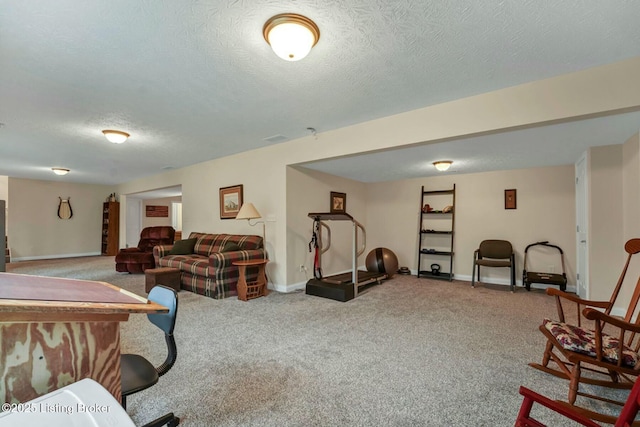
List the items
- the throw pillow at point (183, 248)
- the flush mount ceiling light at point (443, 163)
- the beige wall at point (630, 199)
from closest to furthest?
the beige wall at point (630, 199) → the flush mount ceiling light at point (443, 163) → the throw pillow at point (183, 248)

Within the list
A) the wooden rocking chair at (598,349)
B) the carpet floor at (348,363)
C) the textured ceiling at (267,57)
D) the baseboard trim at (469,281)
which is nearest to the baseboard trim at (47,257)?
the textured ceiling at (267,57)

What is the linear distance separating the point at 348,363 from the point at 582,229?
13.2 feet

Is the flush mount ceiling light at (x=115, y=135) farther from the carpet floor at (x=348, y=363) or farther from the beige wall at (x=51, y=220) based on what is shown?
the beige wall at (x=51, y=220)

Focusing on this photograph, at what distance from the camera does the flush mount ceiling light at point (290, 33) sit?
1.75 m

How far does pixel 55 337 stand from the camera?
93 cm

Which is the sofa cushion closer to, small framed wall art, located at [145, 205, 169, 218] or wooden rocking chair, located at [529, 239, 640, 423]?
wooden rocking chair, located at [529, 239, 640, 423]

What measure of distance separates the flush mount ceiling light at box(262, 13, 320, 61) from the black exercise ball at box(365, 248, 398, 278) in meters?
4.36

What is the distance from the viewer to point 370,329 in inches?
118

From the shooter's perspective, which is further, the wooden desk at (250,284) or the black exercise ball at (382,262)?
the black exercise ball at (382,262)

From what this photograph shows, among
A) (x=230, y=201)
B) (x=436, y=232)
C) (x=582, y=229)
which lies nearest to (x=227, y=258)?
(x=230, y=201)

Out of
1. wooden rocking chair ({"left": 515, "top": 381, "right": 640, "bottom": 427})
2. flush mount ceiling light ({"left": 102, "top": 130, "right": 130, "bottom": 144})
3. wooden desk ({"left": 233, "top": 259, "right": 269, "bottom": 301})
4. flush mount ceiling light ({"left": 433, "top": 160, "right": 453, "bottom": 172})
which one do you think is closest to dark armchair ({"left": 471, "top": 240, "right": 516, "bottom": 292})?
flush mount ceiling light ({"left": 433, "top": 160, "right": 453, "bottom": 172})

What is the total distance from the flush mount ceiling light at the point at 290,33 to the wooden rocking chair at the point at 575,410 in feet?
6.92

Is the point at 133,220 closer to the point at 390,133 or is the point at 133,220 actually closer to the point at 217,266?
the point at 217,266

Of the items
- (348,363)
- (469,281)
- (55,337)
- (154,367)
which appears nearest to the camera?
(55,337)
